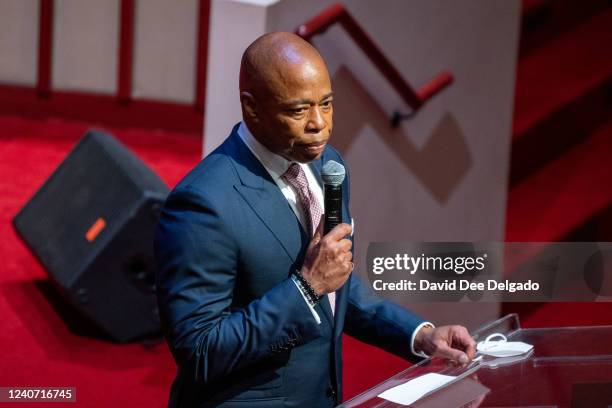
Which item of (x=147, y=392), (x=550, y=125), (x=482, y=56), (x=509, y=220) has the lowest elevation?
(x=147, y=392)

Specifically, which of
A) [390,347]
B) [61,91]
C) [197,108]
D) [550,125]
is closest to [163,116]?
[197,108]

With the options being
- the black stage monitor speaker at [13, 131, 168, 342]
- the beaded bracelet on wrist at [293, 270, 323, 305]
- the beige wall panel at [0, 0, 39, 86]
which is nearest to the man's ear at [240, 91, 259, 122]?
the beaded bracelet on wrist at [293, 270, 323, 305]

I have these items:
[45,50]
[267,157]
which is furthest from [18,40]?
[267,157]

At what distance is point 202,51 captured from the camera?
5191mm

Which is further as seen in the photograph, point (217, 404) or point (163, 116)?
point (163, 116)

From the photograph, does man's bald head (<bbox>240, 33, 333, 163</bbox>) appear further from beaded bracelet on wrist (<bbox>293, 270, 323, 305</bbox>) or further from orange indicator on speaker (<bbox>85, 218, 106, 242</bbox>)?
orange indicator on speaker (<bbox>85, 218, 106, 242</bbox>)

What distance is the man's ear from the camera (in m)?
1.26

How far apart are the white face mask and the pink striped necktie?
16.3 inches

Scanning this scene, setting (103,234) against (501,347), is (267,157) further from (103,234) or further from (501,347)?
(103,234)

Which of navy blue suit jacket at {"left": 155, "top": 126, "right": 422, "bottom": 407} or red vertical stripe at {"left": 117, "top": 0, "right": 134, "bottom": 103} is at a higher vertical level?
navy blue suit jacket at {"left": 155, "top": 126, "right": 422, "bottom": 407}

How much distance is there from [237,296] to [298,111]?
0.93 ft

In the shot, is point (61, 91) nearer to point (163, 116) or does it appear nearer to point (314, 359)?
point (163, 116)

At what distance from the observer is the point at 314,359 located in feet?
4.47

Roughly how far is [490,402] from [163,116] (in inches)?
161
